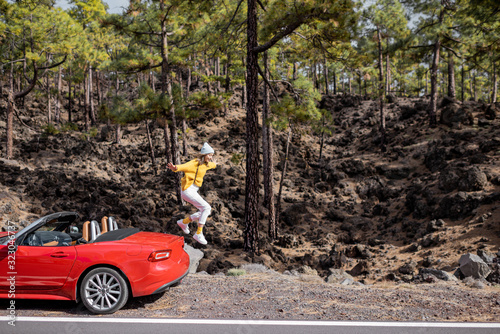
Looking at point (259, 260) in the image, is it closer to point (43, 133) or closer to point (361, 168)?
point (361, 168)

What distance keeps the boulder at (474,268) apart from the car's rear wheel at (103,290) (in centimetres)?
739

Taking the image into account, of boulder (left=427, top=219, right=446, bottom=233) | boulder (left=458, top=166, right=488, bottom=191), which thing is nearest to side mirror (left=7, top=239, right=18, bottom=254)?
boulder (left=427, top=219, right=446, bottom=233)

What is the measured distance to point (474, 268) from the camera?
301 inches

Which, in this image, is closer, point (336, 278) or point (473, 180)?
point (336, 278)

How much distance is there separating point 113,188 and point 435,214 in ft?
53.8

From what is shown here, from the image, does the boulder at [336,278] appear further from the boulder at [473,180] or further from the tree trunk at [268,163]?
the boulder at [473,180]

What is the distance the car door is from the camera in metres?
4.65

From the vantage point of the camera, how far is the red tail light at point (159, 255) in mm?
4730

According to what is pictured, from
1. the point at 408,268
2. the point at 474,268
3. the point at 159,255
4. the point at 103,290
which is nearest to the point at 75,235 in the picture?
the point at 103,290

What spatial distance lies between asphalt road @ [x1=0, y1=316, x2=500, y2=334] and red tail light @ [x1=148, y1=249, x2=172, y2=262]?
0.78 meters

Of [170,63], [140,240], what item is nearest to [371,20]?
[170,63]

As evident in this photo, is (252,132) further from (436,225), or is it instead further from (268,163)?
(436,225)

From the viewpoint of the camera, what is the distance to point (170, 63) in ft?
57.5

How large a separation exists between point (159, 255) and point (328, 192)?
19442 mm
